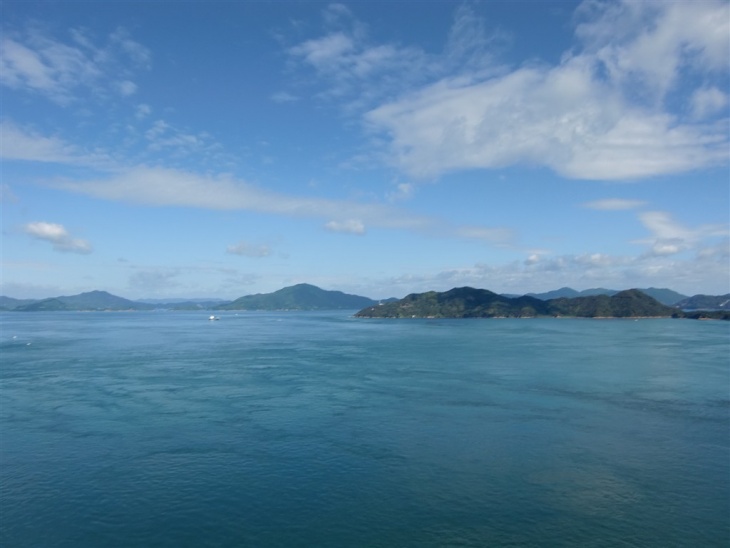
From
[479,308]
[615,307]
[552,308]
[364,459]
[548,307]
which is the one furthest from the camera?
[548,307]

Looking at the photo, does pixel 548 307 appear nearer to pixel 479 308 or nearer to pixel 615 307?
pixel 615 307

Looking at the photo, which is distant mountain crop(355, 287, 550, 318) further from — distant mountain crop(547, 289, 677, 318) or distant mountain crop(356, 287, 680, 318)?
distant mountain crop(547, 289, 677, 318)

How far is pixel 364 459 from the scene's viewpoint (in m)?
25.6

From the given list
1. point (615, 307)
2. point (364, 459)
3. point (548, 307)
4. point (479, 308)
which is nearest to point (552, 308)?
Answer: point (548, 307)

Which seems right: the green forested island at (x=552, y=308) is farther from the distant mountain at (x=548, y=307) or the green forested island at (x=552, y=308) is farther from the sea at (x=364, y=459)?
the sea at (x=364, y=459)

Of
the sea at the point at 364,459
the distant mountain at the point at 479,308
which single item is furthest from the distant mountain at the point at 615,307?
the sea at the point at 364,459

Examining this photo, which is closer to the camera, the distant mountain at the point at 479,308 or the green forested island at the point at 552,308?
the green forested island at the point at 552,308

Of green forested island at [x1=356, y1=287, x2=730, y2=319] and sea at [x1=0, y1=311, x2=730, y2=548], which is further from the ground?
green forested island at [x1=356, y1=287, x2=730, y2=319]

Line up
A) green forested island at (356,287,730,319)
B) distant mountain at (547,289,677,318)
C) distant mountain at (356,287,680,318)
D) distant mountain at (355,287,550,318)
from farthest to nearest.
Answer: distant mountain at (355,287,550,318)
distant mountain at (356,287,680,318)
green forested island at (356,287,730,319)
distant mountain at (547,289,677,318)

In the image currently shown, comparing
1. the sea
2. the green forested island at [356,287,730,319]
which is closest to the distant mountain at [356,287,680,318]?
the green forested island at [356,287,730,319]

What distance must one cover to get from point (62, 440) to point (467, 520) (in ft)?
80.9

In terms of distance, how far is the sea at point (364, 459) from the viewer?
18.7 m

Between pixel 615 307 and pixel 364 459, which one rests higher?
pixel 615 307

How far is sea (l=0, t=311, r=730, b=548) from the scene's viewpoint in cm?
1869
